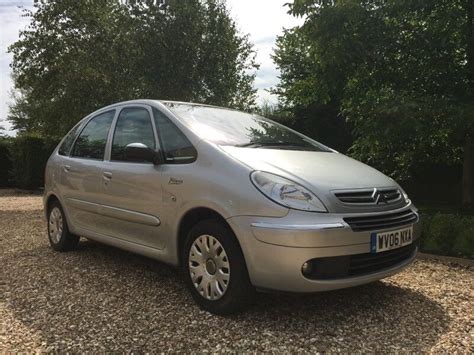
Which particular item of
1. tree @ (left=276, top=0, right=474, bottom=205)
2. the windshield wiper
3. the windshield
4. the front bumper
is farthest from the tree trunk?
the front bumper

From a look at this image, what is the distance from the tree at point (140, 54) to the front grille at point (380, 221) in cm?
766

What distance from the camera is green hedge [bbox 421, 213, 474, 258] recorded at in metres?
5.24

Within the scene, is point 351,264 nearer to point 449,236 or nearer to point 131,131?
point 131,131

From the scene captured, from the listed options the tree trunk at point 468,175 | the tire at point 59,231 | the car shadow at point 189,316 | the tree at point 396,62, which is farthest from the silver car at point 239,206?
the tree trunk at point 468,175

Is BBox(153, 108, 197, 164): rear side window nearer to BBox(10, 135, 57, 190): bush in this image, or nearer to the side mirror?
the side mirror

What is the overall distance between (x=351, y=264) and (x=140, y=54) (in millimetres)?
8701

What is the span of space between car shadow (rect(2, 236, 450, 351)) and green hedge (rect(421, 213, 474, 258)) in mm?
1574

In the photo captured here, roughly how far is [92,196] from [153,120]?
1090 millimetres

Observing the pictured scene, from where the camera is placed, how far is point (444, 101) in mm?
6051

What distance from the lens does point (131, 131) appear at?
4.36m

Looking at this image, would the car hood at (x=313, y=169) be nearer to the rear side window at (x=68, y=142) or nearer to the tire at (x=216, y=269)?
the tire at (x=216, y=269)

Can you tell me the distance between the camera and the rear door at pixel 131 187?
3.80m

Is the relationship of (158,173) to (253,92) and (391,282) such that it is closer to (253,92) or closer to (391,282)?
(391,282)

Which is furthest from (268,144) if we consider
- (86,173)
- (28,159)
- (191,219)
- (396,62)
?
(28,159)
